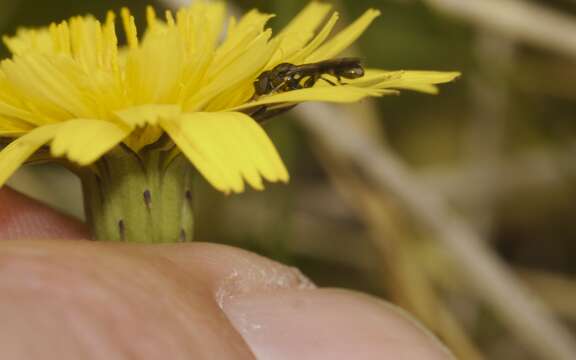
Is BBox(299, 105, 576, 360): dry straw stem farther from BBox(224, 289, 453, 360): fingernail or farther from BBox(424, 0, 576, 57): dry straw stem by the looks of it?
BBox(224, 289, 453, 360): fingernail

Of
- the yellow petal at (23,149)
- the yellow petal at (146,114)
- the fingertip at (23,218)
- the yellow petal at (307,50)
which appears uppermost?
the yellow petal at (307,50)

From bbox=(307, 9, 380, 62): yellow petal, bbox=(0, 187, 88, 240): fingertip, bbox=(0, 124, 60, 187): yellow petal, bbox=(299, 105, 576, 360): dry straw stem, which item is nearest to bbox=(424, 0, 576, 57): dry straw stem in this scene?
bbox=(299, 105, 576, 360): dry straw stem

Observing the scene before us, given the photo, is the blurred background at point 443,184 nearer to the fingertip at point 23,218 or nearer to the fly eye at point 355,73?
the fingertip at point 23,218

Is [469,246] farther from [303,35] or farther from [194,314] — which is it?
[194,314]

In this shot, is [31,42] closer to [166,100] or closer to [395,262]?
[166,100]

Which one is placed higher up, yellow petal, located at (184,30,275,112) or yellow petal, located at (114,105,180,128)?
yellow petal, located at (184,30,275,112)

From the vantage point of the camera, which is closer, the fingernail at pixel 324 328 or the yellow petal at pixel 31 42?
the fingernail at pixel 324 328

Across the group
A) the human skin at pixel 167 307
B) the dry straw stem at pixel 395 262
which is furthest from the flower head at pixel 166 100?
the dry straw stem at pixel 395 262
